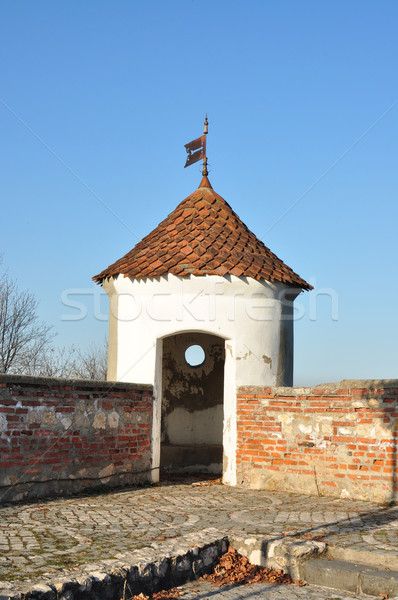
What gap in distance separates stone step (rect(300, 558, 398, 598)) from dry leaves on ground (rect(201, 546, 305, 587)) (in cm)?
14

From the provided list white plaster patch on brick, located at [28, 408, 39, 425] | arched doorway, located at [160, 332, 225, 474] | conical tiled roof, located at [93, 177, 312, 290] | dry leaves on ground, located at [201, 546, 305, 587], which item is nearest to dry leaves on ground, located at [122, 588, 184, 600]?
dry leaves on ground, located at [201, 546, 305, 587]

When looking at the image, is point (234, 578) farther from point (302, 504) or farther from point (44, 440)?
point (44, 440)

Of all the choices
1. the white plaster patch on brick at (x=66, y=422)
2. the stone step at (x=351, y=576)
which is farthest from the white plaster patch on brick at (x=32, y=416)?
the stone step at (x=351, y=576)

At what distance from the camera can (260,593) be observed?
4535 mm

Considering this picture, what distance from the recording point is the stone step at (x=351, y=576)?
4.46 metres

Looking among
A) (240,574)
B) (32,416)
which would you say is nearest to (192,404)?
(32,416)

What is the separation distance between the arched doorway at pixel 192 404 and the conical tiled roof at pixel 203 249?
2431 mm

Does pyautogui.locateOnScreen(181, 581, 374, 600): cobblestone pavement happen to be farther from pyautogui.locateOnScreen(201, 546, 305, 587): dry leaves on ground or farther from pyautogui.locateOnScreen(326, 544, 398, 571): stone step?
pyautogui.locateOnScreen(326, 544, 398, 571): stone step

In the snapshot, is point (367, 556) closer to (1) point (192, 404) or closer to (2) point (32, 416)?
(2) point (32, 416)

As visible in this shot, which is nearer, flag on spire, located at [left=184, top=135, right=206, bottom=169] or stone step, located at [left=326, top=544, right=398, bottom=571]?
stone step, located at [left=326, top=544, right=398, bottom=571]

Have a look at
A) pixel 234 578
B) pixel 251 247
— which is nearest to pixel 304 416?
pixel 251 247

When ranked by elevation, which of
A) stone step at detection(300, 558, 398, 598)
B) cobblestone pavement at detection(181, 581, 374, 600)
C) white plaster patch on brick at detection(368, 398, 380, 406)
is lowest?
cobblestone pavement at detection(181, 581, 374, 600)

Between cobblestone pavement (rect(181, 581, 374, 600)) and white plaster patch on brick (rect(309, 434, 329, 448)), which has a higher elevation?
white plaster patch on brick (rect(309, 434, 329, 448))

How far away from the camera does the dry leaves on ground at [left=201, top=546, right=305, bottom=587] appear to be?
15.9 ft
